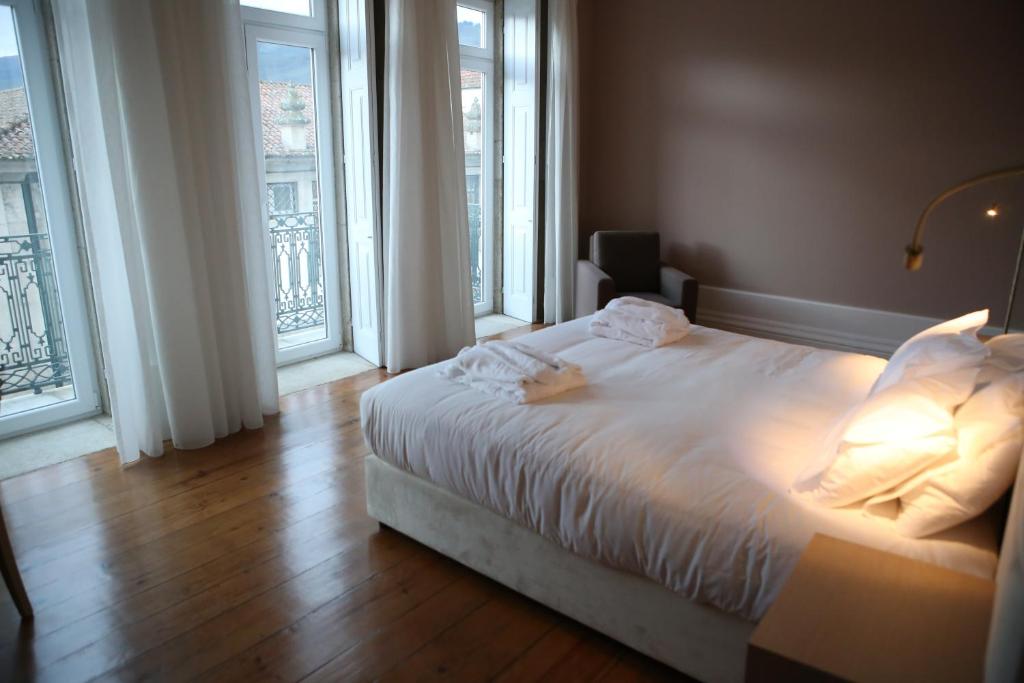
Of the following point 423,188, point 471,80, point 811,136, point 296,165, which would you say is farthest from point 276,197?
point 811,136

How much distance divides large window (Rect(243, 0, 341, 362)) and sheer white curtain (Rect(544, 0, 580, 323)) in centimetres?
184

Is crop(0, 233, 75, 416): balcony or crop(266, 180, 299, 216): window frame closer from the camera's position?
crop(0, 233, 75, 416): balcony

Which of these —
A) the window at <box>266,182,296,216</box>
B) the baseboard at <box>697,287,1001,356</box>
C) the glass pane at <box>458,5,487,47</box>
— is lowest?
the baseboard at <box>697,287,1001,356</box>

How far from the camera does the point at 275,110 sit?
4492 mm

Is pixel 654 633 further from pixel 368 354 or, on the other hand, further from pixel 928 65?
pixel 928 65

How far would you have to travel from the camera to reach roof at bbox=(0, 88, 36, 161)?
3320mm

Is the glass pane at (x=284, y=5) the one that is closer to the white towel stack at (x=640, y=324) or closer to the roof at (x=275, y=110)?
the roof at (x=275, y=110)

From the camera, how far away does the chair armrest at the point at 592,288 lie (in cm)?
493

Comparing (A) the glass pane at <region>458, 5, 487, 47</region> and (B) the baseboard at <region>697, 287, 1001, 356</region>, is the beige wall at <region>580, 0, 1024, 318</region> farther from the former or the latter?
(A) the glass pane at <region>458, 5, 487, 47</region>

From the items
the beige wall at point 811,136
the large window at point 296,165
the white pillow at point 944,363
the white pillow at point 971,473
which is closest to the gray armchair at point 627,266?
the beige wall at point 811,136

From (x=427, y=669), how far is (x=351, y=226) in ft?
11.2

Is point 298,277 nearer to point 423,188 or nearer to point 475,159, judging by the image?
point 423,188

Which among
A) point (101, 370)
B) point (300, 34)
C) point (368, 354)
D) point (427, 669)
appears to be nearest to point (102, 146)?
point (101, 370)

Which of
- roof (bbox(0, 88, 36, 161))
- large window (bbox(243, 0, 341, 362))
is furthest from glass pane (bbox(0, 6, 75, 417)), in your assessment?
large window (bbox(243, 0, 341, 362))
